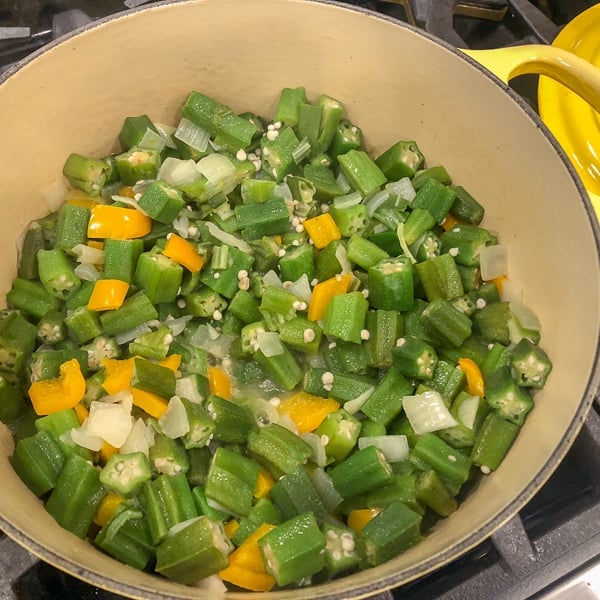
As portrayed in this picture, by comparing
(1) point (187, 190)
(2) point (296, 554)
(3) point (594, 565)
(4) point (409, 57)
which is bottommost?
(3) point (594, 565)

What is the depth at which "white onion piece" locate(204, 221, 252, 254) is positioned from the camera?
2.41 m

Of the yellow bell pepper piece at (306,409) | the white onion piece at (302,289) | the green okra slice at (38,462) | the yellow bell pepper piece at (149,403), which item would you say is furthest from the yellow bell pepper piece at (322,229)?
the green okra slice at (38,462)

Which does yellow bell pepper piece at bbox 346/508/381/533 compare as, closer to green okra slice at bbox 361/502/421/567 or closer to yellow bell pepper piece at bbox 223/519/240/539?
green okra slice at bbox 361/502/421/567

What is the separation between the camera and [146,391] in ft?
6.94

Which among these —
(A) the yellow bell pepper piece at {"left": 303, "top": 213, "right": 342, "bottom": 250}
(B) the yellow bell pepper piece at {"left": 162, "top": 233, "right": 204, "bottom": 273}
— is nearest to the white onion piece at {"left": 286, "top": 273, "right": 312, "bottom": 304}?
(A) the yellow bell pepper piece at {"left": 303, "top": 213, "right": 342, "bottom": 250}

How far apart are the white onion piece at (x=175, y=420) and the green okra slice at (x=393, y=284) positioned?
0.78 m

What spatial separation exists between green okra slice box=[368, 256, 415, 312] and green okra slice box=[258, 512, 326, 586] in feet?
2.65

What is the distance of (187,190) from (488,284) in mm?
1157

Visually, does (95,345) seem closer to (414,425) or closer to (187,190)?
(187,190)

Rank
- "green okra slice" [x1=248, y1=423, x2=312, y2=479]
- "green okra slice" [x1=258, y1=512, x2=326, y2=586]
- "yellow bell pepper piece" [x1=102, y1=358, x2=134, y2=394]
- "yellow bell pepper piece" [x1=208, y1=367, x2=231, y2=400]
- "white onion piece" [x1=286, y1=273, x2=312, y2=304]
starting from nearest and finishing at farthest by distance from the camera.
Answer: "green okra slice" [x1=258, y1=512, x2=326, y2=586], "green okra slice" [x1=248, y1=423, x2=312, y2=479], "yellow bell pepper piece" [x1=102, y1=358, x2=134, y2=394], "yellow bell pepper piece" [x1=208, y1=367, x2=231, y2=400], "white onion piece" [x1=286, y1=273, x2=312, y2=304]

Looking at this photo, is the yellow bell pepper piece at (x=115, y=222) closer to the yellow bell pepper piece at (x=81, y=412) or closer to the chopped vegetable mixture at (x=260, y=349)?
the chopped vegetable mixture at (x=260, y=349)

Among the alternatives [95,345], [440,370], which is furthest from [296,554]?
[95,345]

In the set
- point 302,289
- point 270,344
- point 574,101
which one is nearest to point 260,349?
point 270,344

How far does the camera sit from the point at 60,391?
2.09m
